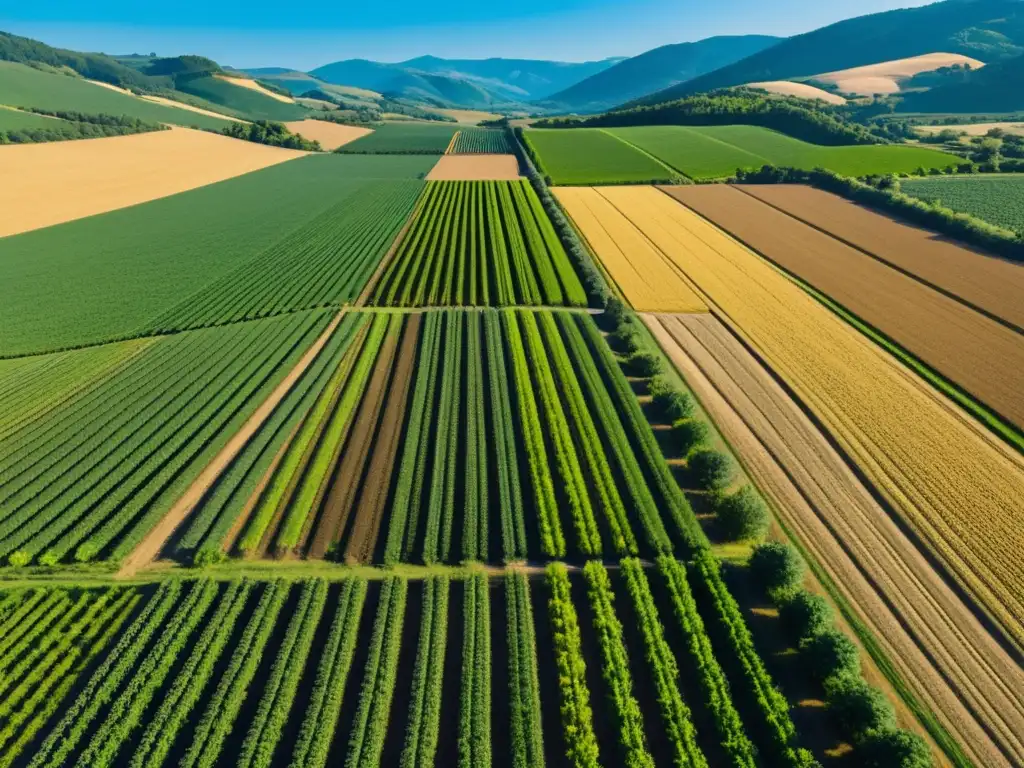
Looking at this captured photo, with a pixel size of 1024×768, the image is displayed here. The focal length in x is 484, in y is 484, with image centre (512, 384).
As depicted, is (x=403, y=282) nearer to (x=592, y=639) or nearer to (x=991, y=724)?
(x=592, y=639)

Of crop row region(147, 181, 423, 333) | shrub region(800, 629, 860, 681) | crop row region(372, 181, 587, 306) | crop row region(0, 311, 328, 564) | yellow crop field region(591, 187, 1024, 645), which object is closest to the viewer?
shrub region(800, 629, 860, 681)

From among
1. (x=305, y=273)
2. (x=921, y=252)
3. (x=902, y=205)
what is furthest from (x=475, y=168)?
(x=921, y=252)

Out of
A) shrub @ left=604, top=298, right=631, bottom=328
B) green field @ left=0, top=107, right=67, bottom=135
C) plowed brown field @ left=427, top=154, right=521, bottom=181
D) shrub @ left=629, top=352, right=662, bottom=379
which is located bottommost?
shrub @ left=629, top=352, right=662, bottom=379

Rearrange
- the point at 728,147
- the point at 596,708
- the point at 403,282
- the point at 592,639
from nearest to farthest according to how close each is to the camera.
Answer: the point at 596,708 < the point at 592,639 < the point at 403,282 < the point at 728,147

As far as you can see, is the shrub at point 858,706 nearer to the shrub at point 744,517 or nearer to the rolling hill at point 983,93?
the shrub at point 744,517

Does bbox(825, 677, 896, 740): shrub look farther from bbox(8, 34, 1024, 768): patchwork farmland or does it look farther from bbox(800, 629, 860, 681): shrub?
bbox(800, 629, 860, 681): shrub

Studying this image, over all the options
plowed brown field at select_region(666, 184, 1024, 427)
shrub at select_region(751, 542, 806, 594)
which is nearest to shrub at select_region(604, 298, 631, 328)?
plowed brown field at select_region(666, 184, 1024, 427)

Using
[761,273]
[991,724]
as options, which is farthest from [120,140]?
[991,724]
